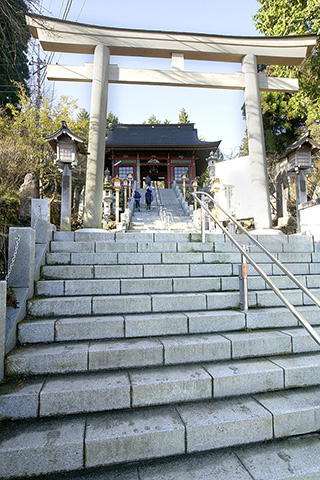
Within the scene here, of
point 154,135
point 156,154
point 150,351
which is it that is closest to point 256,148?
point 150,351

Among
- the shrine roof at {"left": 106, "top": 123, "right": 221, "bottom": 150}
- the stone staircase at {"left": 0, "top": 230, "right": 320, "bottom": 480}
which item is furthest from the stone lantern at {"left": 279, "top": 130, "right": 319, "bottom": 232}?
the shrine roof at {"left": 106, "top": 123, "right": 221, "bottom": 150}

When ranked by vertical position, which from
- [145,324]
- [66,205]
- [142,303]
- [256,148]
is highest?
[256,148]

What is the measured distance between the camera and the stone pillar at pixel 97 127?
6418 mm

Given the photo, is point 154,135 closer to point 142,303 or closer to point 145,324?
point 142,303

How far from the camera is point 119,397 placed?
77.4 inches

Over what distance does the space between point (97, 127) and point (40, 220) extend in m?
3.71

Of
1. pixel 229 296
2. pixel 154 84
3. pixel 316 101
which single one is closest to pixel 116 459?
pixel 229 296

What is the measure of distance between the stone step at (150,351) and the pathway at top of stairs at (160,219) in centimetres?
745

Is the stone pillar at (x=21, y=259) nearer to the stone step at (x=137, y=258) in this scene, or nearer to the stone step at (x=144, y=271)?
the stone step at (x=144, y=271)

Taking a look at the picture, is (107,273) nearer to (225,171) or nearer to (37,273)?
(37,273)

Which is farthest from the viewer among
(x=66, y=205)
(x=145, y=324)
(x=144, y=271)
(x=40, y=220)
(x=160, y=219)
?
(x=160, y=219)

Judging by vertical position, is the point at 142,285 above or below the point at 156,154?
below

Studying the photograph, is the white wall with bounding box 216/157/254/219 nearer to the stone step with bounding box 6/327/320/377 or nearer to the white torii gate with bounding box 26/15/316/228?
the white torii gate with bounding box 26/15/316/228

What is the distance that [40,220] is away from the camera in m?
3.86
